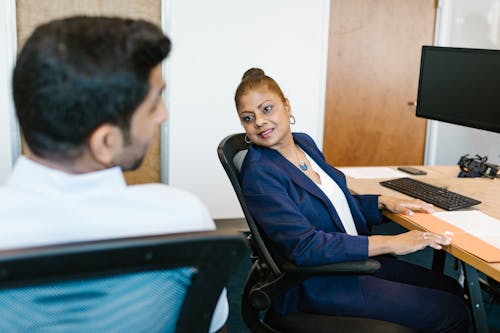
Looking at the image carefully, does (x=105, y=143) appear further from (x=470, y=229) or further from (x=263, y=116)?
(x=470, y=229)

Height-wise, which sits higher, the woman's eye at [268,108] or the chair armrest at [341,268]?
the woman's eye at [268,108]

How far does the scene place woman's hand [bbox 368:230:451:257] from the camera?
1615mm

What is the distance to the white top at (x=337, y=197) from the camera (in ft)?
6.22

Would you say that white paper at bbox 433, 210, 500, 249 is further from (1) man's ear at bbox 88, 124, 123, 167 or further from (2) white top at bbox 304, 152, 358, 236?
(1) man's ear at bbox 88, 124, 123, 167

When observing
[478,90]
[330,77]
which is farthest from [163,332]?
[330,77]

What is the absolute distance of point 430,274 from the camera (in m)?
1.92

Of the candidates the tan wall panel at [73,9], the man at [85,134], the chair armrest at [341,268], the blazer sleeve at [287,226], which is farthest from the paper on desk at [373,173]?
the man at [85,134]

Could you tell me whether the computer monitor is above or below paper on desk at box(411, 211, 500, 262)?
above

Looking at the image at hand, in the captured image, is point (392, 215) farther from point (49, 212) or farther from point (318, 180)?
point (49, 212)

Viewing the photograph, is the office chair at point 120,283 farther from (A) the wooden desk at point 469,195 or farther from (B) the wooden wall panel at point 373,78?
(B) the wooden wall panel at point 373,78

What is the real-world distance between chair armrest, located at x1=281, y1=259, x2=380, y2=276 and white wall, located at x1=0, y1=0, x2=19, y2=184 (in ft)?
8.22

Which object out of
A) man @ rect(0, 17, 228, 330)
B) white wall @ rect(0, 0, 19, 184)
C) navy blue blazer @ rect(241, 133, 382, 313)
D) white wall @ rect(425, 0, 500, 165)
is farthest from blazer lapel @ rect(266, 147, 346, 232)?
white wall @ rect(425, 0, 500, 165)

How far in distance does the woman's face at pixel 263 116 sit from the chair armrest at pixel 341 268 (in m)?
0.48

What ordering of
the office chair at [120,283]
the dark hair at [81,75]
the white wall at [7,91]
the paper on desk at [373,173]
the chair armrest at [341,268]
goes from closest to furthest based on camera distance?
the office chair at [120,283] < the dark hair at [81,75] < the chair armrest at [341,268] < the paper on desk at [373,173] < the white wall at [7,91]
